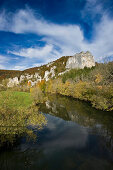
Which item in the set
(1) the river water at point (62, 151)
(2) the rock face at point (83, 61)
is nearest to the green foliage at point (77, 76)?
(2) the rock face at point (83, 61)

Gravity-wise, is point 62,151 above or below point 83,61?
below

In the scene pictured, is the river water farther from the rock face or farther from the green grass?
the rock face

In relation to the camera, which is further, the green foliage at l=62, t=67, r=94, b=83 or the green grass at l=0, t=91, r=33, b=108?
the green foliage at l=62, t=67, r=94, b=83

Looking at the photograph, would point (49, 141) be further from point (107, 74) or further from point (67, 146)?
point (107, 74)

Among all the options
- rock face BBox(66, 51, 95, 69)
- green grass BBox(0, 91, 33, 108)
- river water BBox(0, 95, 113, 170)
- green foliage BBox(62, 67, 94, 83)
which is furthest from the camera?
rock face BBox(66, 51, 95, 69)

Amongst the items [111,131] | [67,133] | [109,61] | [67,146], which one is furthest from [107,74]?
[67,146]

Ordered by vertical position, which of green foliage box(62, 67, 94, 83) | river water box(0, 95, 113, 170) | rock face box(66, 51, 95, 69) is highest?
rock face box(66, 51, 95, 69)

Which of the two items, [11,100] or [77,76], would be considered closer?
[11,100]

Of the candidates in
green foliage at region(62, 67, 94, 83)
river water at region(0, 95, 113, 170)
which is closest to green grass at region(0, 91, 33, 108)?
river water at region(0, 95, 113, 170)

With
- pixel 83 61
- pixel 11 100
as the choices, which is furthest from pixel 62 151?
pixel 83 61

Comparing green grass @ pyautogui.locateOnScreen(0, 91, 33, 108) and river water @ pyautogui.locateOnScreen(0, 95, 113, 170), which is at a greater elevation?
green grass @ pyautogui.locateOnScreen(0, 91, 33, 108)

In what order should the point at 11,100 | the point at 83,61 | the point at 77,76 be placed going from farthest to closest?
the point at 83,61 < the point at 77,76 < the point at 11,100

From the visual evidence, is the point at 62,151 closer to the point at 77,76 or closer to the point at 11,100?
the point at 11,100

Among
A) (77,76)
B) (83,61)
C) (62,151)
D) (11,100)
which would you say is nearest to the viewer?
(62,151)
